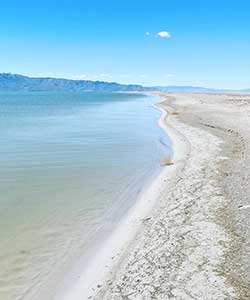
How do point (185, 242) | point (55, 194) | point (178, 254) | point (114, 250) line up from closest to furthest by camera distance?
Result: point (178, 254)
point (185, 242)
point (114, 250)
point (55, 194)

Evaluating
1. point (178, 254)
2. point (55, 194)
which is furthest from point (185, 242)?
point (55, 194)

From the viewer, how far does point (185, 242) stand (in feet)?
35.7

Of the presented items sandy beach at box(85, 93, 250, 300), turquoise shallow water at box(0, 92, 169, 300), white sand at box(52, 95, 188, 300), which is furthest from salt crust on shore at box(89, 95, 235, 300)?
turquoise shallow water at box(0, 92, 169, 300)

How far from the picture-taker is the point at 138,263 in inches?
398

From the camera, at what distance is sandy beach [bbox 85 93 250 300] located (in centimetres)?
864

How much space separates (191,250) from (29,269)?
3.94 meters

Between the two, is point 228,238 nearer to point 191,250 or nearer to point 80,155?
point 191,250

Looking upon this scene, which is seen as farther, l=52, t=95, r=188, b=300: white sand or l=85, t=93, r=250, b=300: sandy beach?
l=52, t=95, r=188, b=300: white sand

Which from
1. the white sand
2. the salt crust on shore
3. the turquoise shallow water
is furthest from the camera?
the turquoise shallow water

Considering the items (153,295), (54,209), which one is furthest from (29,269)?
(54,209)

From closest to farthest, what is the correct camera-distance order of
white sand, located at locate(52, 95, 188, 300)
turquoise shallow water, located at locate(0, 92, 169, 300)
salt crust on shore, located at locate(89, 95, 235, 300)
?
salt crust on shore, located at locate(89, 95, 235, 300), white sand, located at locate(52, 95, 188, 300), turquoise shallow water, located at locate(0, 92, 169, 300)

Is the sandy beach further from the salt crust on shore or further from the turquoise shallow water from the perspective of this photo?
the turquoise shallow water

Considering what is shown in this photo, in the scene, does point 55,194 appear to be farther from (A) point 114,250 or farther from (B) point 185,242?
(B) point 185,242

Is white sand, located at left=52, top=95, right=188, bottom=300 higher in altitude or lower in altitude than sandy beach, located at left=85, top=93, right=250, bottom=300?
lower
